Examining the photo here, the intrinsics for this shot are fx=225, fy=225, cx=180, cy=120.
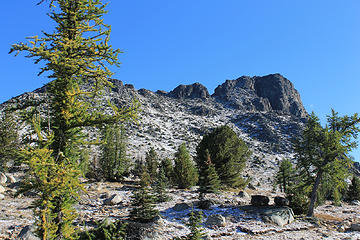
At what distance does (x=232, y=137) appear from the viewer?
92.8 feet

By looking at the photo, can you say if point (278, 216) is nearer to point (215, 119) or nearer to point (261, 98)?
point (215, 119)

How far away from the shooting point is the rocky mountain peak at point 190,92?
7343 inches

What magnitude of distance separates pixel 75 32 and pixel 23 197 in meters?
15.7

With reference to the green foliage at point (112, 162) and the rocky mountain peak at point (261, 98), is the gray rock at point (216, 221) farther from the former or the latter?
the rocky mountain peak at point (261, 98)

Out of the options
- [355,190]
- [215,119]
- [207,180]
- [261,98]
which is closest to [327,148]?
[207,180]

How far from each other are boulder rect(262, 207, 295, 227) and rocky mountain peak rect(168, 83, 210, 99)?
6696 inches

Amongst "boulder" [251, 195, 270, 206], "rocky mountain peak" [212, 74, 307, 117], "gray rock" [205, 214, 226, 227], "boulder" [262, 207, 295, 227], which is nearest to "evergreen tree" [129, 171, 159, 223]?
"gray rock" [205, 214, 226, 227]

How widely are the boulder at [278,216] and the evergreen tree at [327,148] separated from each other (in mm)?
3265

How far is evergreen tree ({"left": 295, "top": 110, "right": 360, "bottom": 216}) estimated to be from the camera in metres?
17.0

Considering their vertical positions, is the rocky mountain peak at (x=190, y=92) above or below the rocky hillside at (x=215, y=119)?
above

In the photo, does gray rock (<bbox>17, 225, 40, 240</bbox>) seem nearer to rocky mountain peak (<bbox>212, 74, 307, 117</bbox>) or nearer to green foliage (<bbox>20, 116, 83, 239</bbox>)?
green foliage (<bbox>20, 116, 83, 239</bbox>)

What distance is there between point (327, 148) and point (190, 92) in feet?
573

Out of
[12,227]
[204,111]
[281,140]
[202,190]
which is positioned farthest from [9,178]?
[204,111]

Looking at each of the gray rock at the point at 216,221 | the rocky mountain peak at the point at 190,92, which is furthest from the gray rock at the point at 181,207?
the rocky mountain peak at the point at 190,92
